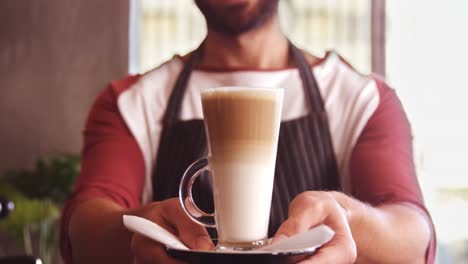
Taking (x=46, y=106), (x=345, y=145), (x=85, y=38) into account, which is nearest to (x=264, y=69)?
(x=345, y=145)

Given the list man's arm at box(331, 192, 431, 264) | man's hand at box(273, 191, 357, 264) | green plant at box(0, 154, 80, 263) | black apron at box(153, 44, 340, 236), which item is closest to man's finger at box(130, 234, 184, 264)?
man's hand at box(273, 191, 357, 264)

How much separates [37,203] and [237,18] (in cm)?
101

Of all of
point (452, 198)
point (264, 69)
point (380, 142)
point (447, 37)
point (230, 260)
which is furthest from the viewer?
point (447, 37)

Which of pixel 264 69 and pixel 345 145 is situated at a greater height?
pixel 264 69

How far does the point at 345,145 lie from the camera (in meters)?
1.43

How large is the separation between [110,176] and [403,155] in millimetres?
538

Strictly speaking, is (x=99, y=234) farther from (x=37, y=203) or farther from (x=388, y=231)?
(x=37, y=203)

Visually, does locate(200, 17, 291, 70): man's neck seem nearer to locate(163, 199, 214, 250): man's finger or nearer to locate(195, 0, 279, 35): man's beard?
locate(195, 0, 279, 35): man's beard

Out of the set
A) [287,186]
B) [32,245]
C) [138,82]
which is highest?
[138,82]

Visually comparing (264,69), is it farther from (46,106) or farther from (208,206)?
(46,106)

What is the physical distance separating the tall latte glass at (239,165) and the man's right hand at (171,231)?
0.7 inches

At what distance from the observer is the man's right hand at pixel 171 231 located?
0.80 meters

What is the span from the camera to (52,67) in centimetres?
205

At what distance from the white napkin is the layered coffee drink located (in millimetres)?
69
